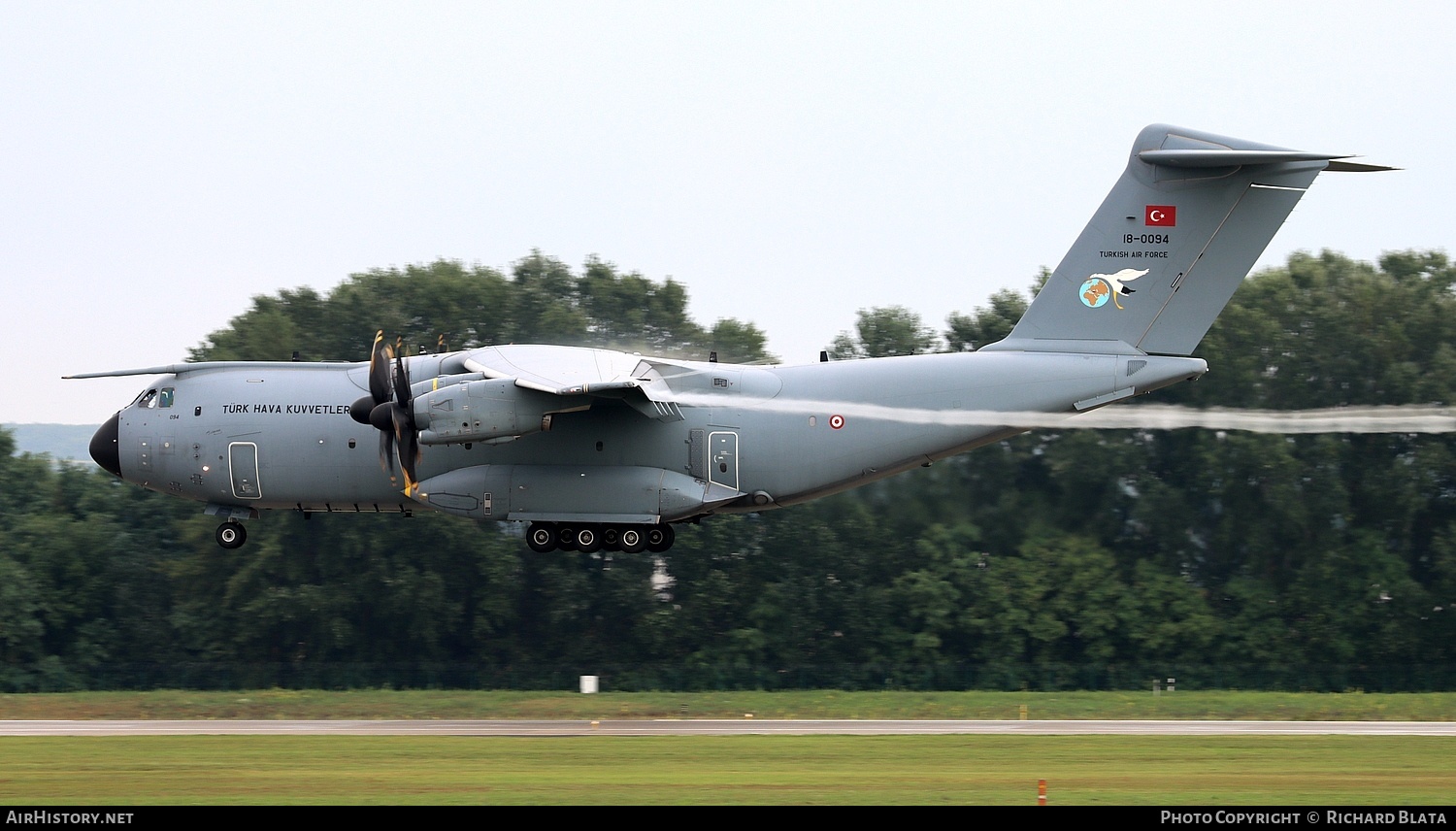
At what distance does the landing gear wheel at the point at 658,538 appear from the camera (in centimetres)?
2359

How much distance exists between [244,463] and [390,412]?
11.1 feet

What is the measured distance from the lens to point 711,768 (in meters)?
19.9

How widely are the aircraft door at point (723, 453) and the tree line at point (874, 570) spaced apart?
31.3 ft

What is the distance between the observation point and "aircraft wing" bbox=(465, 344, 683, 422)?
21.6 metres

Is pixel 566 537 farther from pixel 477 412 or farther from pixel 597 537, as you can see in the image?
pixel 477 412

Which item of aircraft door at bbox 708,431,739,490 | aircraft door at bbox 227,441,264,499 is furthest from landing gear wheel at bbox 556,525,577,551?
aircraft door at bbox 227,441,264,499

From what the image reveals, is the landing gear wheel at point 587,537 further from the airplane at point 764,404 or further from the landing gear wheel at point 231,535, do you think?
the landing gear wheel at point 231,535

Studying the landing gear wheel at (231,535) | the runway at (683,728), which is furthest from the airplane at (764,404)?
the runway at (683,728)

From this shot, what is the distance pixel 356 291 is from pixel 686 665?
14713 millimetres

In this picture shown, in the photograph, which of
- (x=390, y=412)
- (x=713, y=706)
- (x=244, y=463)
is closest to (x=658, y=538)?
(x=390, y=412)

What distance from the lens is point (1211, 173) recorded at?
22.7m

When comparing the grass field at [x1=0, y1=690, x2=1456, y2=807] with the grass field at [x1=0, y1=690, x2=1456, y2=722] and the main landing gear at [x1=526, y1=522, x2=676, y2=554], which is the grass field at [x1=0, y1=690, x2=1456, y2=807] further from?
the main landing gear at [x1=526, y1=522, x2=676, y2=554]

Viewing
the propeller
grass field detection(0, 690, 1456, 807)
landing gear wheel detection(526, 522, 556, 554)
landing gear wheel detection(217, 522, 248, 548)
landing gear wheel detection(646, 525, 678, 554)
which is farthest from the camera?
landing gear wheel detection(217, 522, 248, 548)

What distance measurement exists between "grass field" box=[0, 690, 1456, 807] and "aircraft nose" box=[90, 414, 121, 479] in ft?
13.9
